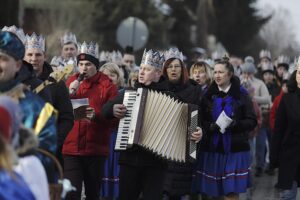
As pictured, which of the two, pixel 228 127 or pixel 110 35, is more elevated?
pixel 110 35

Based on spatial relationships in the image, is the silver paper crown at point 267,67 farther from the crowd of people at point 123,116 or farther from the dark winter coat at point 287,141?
the dark winter coat at point 287,141

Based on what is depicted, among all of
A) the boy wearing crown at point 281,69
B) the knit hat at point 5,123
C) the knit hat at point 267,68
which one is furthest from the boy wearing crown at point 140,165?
the boy wearing crown at point 281,69

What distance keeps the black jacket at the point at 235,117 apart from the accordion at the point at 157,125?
1.45 metres

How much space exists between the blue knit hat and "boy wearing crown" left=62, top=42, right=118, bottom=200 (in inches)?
118

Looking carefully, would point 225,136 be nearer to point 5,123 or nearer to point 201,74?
point 201,74

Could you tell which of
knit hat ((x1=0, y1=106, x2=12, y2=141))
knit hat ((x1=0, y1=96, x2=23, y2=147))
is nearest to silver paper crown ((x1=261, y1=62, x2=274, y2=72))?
knit hat ((x1=0, y1=96, x2=23, y2=147))

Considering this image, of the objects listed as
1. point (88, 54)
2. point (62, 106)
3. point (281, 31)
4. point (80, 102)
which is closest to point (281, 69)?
point (88, 54)

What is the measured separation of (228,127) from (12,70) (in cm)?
511

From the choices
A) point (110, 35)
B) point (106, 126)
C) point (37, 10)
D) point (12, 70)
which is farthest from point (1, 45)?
point (37, 10)

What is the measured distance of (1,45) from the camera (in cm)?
627

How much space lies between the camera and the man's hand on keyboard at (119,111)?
29.0 feet

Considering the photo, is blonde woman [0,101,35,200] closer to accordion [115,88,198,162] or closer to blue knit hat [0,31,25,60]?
blue knit hat [0,31,25,60]

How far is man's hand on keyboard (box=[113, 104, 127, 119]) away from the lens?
8828 mm

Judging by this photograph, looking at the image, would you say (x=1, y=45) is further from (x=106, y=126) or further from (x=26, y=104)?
(x=106, y=126)
